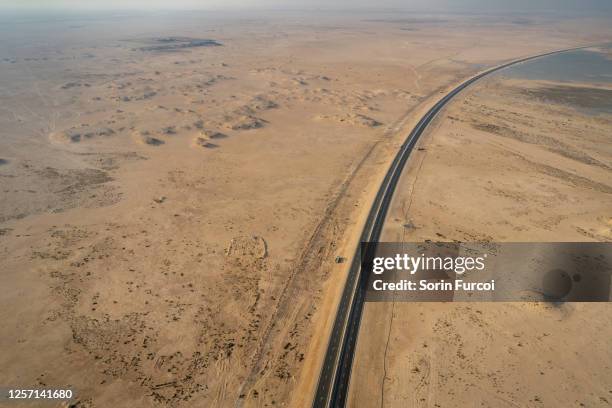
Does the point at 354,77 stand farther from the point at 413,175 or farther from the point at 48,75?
the point at 48,75

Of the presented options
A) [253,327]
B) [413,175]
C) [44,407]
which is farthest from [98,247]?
[413,175]

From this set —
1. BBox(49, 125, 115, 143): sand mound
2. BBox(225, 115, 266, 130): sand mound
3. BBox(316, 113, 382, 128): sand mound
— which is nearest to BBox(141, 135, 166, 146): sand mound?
BBox(49, 125, 115, 143): sand mound

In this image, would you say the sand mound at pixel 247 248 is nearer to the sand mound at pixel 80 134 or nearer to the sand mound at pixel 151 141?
the sand mound at pixel 151 141

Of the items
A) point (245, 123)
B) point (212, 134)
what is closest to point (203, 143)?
point (212, 134)

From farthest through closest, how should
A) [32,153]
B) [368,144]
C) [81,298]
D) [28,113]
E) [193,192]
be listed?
[28,113] → [368,144] → [32,153] → [193,192] → [81,298]

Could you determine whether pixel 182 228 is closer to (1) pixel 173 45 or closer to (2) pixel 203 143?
(2) pixel 203 143
